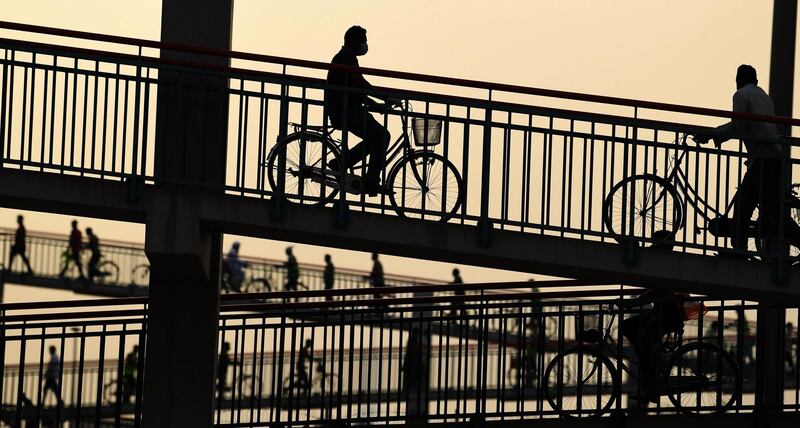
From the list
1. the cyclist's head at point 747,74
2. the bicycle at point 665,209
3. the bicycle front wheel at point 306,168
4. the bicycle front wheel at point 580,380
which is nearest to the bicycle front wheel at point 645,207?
the bicycle at point 665,209

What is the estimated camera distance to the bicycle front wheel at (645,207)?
16859 mm

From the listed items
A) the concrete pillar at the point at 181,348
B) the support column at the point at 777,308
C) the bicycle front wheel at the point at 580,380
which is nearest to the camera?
Answer: the concrete pillar at the point at 181,348

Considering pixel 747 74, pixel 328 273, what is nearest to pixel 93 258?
pixel 328 273

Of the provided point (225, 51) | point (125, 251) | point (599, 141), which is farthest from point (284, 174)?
point (125, 251)

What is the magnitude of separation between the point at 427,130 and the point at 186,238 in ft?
6.98

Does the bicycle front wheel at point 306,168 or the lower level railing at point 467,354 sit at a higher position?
the bicycle front wheel at point 306,168

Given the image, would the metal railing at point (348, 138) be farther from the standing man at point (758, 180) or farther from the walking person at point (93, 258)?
the walking person at point (93, 258)

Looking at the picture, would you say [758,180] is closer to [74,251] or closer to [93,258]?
[93,258]

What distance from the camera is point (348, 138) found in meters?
16.9

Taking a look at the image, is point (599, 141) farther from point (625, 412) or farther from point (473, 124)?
point (625, 412)

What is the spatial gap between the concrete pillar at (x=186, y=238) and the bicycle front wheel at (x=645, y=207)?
3.10 metres

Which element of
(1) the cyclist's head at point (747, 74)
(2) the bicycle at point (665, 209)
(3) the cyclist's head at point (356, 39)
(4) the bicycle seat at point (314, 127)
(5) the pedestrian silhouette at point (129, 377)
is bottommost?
(5) the pedestrian silhouette at point (129, 377)

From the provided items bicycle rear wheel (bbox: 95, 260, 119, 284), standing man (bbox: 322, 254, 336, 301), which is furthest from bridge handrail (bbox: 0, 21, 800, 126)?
bicycle rear wheel (bbox: 95, 260, 119, 284)

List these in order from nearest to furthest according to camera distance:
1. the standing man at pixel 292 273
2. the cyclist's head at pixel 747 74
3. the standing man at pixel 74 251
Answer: the cyclist's head at pixel 747 74, the standing man at pixel 292 273, the standing man at pixel 74 251
